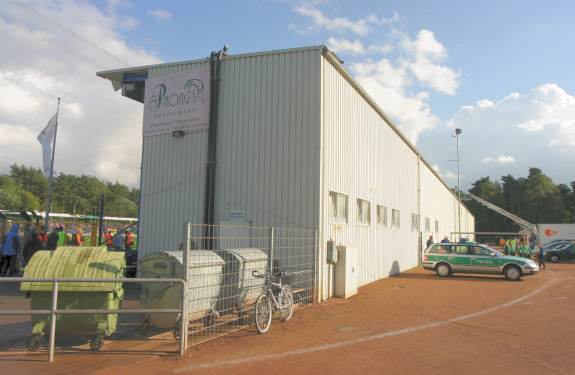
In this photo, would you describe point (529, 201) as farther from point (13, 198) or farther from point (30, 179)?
point (30, 179)

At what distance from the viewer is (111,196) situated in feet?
306

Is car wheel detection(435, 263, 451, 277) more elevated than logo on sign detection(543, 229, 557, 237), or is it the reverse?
logo on sign detection(543, 229, 557, 237)

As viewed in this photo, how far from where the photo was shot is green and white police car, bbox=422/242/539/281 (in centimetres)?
1956

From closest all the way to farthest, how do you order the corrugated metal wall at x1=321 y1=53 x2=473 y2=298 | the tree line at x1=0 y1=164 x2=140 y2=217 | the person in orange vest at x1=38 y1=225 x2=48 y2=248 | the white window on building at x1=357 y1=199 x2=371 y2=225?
the corrugated metal wall at x1=321 y1=53 x2=473 y2=298, the white window on building at x1=357 y1=199 x2=371 y2=225, the person in orange vest at x1=38 y1=225 x2=48 y2=248, the tree line at x1=0 y1=164 x2=140 y2=217

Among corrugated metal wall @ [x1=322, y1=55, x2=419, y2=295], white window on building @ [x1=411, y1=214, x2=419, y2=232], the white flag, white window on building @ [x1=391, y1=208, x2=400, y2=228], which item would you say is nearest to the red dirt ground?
corrugated metal wall @ [x1=322, y1=55, x2=419, y2=295]

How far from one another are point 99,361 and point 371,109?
13893 millimetres

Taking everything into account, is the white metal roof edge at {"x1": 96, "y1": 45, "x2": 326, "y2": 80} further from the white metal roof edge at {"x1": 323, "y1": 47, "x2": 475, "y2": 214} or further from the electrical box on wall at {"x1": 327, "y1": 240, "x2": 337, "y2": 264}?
the electrical box on wall at {"x1": 327, "y1": 240, "x2": 337, "y2": 264}

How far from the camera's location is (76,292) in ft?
23.7

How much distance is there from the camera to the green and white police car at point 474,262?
19.6 metres

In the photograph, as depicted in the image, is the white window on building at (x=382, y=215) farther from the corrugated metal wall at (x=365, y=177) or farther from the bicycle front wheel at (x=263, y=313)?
the bicycle front wheel at (x=263, y=313)

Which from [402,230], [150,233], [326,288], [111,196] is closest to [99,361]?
[326,288]

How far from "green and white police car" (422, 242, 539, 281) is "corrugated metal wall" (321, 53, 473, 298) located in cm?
174

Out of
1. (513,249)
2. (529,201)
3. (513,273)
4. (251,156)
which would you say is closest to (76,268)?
(251,156)

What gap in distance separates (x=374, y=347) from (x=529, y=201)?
8169cm
